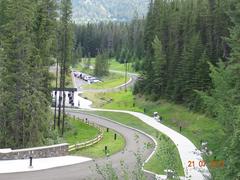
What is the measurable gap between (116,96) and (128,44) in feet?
218

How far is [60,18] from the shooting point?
48156 mm

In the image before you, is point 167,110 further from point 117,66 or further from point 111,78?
point 117,66

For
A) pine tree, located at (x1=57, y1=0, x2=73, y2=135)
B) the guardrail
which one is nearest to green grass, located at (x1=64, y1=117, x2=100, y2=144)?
pine tree, located at (x1=57, y1=0, x2=73, y2=135)

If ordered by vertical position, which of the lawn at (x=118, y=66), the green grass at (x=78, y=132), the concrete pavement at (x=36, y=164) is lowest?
the lawn at (x=118, y=66)

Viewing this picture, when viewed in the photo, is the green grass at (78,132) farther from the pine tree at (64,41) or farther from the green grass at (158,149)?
the green grass at (158,149)

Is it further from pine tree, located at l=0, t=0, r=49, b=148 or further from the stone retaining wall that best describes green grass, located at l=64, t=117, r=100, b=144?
the stone retaining wall

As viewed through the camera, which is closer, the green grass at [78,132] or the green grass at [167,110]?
the green grass at [78,132]

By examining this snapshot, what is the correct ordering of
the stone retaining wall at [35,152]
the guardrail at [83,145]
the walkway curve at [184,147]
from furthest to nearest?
the guardrail at [83,145], the stone retaining wall at [35,152], the walkway curve at [184,147]

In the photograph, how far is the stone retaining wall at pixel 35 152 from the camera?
2655 centimetres

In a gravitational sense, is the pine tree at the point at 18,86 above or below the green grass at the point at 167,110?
above

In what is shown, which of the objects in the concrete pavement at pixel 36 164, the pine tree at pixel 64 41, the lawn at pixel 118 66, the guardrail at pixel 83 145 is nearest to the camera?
the concrete pavement at pixel 36 164

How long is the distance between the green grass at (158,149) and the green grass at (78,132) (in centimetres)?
483

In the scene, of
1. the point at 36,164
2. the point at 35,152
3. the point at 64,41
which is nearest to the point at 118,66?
the point at 64,41

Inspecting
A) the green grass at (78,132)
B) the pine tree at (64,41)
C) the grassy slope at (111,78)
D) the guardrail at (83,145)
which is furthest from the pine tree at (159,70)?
the grassy slope at (111,78)
